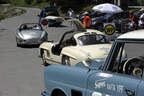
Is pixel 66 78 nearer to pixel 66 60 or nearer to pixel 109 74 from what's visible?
pixel 109 74

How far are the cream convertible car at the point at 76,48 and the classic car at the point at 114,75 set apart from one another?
16.6 feet

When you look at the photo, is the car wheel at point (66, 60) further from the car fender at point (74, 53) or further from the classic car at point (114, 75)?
the classic car at point (114, 75)

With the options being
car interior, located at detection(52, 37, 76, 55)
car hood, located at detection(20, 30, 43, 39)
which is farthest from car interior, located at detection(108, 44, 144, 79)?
car hood, located at detection(20, 30, 43, 39)

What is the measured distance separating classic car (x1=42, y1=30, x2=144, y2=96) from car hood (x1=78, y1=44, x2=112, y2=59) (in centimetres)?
496

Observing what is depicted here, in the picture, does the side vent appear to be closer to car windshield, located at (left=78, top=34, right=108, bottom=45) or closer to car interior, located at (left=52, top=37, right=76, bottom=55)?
car windshield, located at (left=78, top=34, right=108, bottom=45)

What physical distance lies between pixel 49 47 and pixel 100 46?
2419 mm

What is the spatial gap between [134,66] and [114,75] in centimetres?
35

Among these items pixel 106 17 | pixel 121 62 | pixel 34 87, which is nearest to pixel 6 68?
pixel 34 87

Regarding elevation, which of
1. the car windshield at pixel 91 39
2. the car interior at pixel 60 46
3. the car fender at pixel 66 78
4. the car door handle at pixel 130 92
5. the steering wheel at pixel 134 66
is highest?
the steering wheel at pixel 134 66

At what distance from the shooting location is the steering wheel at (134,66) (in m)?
4.58

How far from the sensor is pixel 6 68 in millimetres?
12734

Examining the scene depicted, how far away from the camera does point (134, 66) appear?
476 centimetres

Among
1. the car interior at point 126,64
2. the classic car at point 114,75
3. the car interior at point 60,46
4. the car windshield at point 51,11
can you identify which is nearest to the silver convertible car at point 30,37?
the car interior at point 60,46

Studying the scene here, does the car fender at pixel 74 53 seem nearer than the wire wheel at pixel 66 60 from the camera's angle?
Yes
